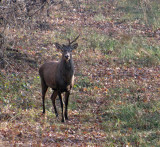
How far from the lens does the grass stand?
26.5 ft

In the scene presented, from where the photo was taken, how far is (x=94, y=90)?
12.7m

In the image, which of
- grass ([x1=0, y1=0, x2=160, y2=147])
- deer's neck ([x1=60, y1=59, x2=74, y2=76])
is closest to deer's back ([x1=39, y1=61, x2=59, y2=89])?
deer's neck ([x1=60, y1=59, x2=74, y2=76])

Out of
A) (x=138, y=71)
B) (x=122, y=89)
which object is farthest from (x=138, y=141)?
(x=138, y=71)

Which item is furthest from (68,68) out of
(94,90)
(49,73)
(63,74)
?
(94,90)

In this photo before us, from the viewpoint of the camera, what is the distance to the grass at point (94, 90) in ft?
26.5

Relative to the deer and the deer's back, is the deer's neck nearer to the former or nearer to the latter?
the deer

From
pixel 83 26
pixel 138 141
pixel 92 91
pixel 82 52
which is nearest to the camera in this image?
pixel 138 141

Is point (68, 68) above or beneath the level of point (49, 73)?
above

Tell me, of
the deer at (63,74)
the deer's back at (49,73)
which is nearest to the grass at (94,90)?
the deer at (63,74)

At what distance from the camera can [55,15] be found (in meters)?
24.7

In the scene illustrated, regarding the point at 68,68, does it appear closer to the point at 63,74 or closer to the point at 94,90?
A: the point at 63,74

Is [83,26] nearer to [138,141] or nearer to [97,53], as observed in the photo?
[97,53]

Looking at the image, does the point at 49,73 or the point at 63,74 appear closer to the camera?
the point at 63,74

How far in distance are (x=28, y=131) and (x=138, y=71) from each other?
8.04 m
